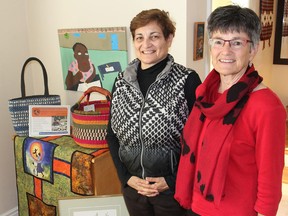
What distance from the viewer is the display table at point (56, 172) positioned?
172 cm

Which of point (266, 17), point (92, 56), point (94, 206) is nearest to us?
point (94, 206)

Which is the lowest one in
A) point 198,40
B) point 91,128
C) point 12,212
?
point 12,212

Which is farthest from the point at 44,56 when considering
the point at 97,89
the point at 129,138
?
the point at 129,138

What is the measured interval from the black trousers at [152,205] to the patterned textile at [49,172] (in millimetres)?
410

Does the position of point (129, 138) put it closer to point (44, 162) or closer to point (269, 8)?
point (44, 162)

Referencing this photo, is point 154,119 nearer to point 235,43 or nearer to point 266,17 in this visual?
point 235,43

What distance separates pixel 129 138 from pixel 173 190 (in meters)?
0.29

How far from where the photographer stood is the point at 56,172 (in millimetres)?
1845

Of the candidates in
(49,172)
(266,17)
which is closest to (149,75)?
(49,172)

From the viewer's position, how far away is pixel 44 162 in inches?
74.5

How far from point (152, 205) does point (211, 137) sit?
0.49m

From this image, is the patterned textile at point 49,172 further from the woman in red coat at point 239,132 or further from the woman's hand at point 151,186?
the woman in red coat at point 239,132

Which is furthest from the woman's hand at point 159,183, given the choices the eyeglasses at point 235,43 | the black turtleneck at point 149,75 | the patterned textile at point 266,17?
the patterned textile at point 266,17

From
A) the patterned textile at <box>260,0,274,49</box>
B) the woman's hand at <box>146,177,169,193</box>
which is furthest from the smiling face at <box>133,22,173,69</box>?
the patterned textile at <box>260,0,274,49</box>
